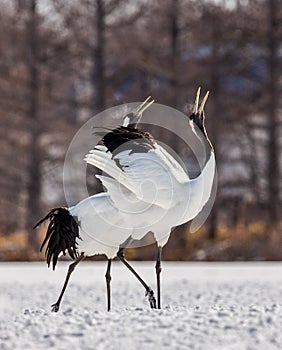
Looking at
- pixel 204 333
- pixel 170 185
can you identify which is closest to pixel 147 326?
pixel 204 333

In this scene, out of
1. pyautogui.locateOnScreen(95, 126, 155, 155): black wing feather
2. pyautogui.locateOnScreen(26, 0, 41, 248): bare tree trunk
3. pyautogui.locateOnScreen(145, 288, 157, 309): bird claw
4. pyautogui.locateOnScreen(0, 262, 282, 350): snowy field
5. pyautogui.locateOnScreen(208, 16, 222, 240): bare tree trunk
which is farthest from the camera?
pyautogui.locateOnScreen(26, 0, 41, 248): bare tree trunk

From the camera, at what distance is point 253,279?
14.3 metres

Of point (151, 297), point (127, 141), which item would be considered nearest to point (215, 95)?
point (151, 297)

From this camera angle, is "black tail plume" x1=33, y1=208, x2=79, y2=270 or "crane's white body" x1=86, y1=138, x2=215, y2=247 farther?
"black tail plume" x1=33, y1=208, x2=79, y2=270

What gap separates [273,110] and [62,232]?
49.5ft

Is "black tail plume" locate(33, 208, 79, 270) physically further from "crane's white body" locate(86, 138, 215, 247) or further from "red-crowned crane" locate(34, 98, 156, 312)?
"crane's white body" locate(86, 138, 215, 247)

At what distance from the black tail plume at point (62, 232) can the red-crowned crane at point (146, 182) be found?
583 mm

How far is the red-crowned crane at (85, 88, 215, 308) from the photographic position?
25.7 feet

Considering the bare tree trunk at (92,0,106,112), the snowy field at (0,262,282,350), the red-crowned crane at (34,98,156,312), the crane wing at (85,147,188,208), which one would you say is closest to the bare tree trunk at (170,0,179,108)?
the bare tree trunk at (92,0,106,112)

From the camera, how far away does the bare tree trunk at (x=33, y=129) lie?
22.8 metres

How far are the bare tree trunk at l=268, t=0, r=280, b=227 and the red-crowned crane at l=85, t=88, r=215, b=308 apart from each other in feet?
48.3

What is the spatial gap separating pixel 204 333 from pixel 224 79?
59.8 feet

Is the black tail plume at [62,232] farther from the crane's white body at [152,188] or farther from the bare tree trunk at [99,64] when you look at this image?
the bare tree trunk at [99,64]

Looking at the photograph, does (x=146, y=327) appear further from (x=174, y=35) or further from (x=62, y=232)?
(x=174, y=35)
